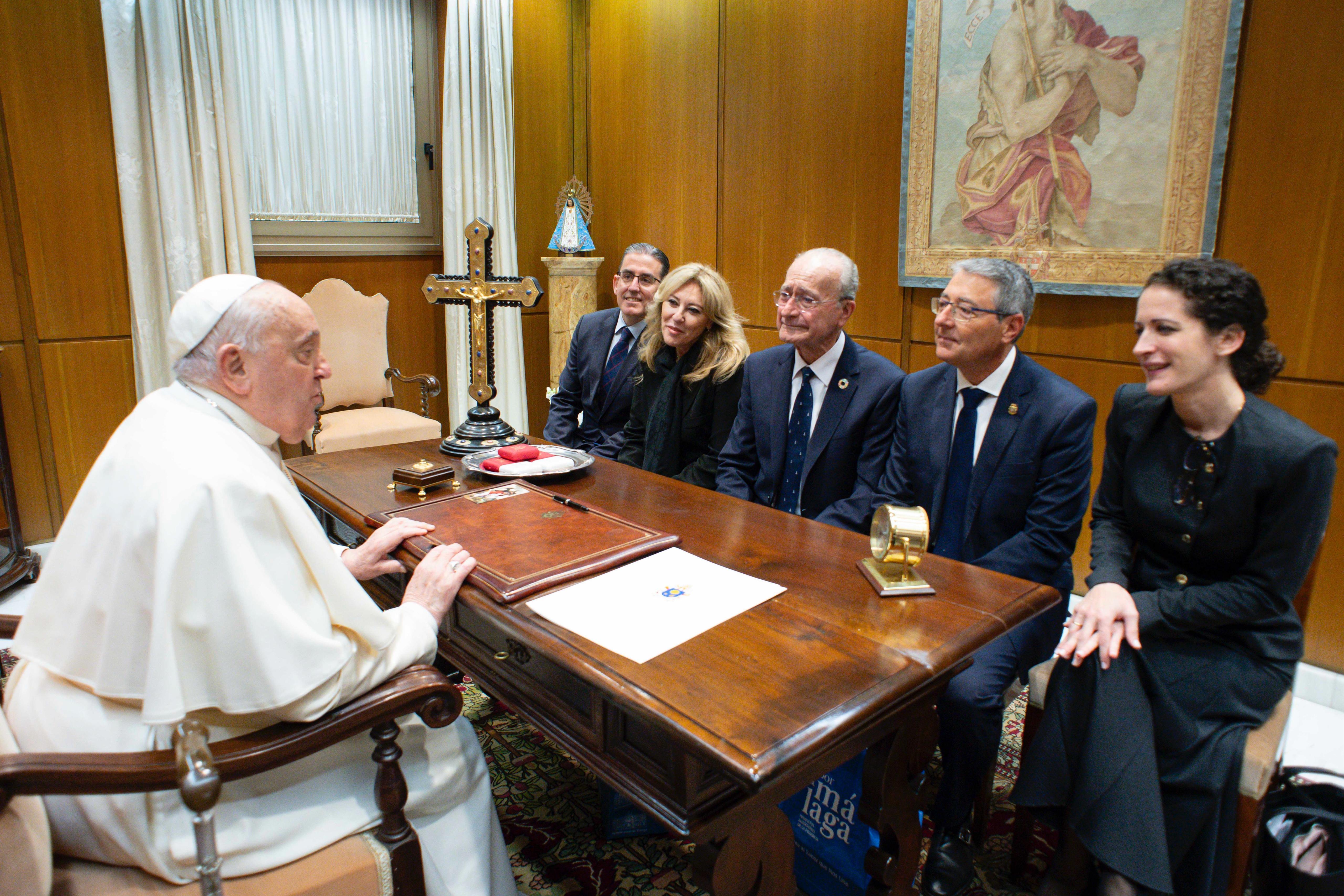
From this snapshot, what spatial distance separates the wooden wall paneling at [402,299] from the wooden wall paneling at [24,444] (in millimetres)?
1372

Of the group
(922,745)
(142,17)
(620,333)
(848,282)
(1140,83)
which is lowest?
(922,745)

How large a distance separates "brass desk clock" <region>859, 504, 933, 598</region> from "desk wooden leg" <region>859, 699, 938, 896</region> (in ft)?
0.72

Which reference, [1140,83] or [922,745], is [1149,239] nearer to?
[1140,83]

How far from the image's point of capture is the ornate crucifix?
2.72 m

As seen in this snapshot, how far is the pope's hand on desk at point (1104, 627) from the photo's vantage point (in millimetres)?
1834

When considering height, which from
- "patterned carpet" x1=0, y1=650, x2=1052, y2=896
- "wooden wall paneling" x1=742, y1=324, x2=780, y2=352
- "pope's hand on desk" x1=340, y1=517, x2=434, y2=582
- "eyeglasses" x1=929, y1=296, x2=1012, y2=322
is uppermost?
"eyeglasses" x1=929, y1=296, x2=1012, y2=322

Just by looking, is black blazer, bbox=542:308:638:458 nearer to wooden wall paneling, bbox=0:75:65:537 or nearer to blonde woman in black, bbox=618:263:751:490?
blonde woman in black, bbox=618:263:751:490

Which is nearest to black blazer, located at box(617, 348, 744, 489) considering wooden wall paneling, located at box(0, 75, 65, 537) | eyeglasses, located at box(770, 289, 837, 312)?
eyeglasses, located at box(770, 289, 837, 312)

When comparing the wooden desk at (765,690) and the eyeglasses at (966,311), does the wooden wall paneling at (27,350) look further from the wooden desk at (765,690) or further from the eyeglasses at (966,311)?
the eyeglasses at (966,311)

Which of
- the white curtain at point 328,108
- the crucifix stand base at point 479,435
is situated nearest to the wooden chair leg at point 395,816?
the crucifix stand base at point 479,435

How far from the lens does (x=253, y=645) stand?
131 cm

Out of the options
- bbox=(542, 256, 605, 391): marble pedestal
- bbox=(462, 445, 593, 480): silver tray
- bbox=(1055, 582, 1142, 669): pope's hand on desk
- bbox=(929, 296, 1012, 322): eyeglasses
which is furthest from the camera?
bbox=(542, 256, 605, 391): marble pedestal

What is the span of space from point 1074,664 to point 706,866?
100 cm

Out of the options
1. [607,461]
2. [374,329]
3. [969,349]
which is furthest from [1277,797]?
[374,329]
